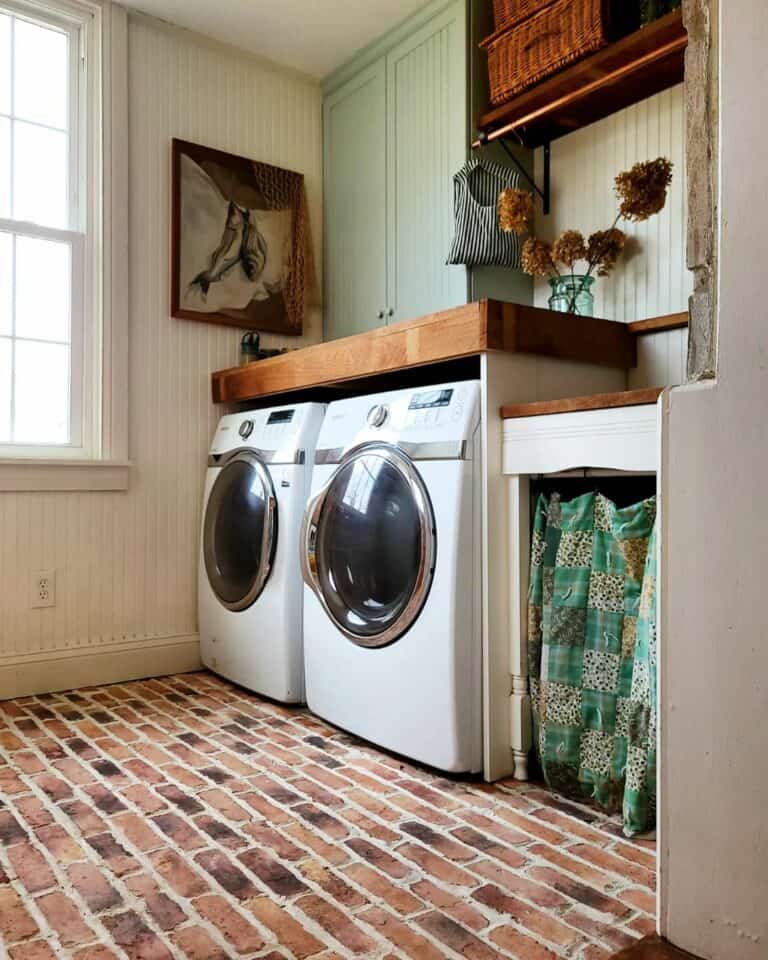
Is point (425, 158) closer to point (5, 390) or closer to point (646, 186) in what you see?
point (646, 186)

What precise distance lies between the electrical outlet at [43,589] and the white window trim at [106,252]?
0.36 metres

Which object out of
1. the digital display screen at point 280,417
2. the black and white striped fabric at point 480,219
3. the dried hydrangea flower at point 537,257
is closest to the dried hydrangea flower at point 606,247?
the dried hydrangea flower at point 537,257

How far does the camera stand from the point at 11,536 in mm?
2754

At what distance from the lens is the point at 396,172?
3.08 metres

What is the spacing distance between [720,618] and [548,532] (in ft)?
3.05

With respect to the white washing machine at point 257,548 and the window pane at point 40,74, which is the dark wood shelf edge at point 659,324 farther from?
the window pane at point 40,74

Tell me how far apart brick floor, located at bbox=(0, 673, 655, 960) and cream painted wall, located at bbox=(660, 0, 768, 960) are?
0.32 metres

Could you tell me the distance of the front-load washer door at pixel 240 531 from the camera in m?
2.67

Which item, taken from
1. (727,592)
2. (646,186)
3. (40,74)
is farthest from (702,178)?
(40,74)

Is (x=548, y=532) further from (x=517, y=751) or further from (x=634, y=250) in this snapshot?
(x=634, y=250)

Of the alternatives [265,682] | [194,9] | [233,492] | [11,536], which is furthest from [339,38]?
[265,682]

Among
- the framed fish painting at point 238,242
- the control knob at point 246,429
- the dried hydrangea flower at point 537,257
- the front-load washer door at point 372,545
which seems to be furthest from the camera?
the framed fish painting at point 238,242

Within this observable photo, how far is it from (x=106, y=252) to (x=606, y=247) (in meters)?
1.81

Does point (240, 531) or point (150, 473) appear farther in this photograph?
point (150, 473)
